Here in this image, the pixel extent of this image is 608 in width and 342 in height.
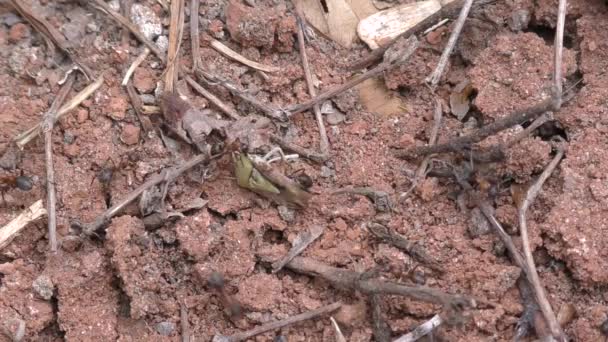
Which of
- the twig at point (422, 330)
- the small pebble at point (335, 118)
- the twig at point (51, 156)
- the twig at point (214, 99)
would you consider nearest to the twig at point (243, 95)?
the twig at point (214, 99)

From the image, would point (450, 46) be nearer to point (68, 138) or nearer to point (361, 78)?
point (361, 78)

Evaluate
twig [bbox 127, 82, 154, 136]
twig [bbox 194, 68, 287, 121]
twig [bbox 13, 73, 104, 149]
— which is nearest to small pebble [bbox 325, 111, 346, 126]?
twig [bbox 194, 68, 287, 121]

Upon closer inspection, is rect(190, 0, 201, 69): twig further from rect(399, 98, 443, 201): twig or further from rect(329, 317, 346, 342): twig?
rect(329, 317, 346, 342): twig

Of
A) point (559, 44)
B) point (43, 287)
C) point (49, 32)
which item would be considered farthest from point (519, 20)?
point (43, 287)

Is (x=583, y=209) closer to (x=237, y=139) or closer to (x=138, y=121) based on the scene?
(x=237, y=139)

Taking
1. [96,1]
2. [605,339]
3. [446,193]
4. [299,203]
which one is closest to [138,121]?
[96,1]
